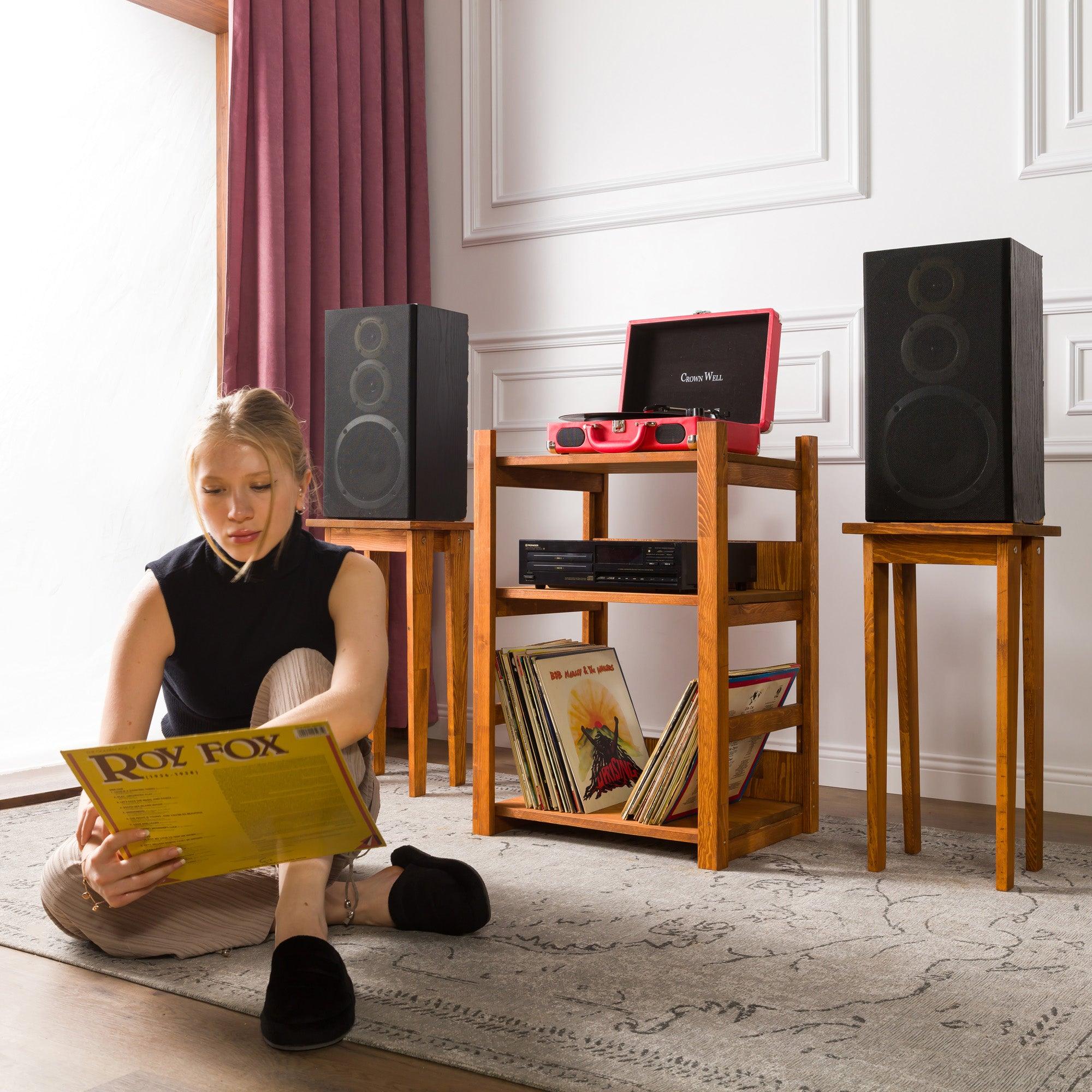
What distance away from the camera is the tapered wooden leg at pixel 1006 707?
71.1 inches

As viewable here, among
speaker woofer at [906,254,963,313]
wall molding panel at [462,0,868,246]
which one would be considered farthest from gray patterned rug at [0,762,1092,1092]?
wall molding panel at [462,0,868,246]

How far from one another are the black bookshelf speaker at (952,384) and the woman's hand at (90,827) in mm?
1254

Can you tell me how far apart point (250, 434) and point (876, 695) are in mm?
1106

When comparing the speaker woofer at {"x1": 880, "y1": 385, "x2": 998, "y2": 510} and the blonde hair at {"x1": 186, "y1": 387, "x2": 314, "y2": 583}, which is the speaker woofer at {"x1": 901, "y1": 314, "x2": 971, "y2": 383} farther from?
the blonde hair at {"x1": 186, "y1": 387, "x2": 314, "y2": 583}

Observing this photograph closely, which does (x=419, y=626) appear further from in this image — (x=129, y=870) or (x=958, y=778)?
(x=129, y=870)

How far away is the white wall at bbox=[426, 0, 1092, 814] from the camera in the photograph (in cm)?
236

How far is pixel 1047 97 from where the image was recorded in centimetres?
235

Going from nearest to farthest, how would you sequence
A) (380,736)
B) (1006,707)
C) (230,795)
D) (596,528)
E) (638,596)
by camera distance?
(230,795)
(1006,707)
(638,596)
(596,528)
(380,736)

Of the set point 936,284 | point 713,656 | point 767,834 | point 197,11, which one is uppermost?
point 197,11

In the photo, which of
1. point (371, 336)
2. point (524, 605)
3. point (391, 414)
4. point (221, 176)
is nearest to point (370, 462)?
point (391, 414)

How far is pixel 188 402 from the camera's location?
287cm

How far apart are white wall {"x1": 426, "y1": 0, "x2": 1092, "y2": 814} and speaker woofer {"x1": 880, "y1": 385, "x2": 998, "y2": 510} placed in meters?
0.62

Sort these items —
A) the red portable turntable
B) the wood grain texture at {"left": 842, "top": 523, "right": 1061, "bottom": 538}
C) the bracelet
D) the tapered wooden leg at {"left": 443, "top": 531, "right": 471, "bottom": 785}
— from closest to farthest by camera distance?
the bracelet
the wood grain texture at {"left": 842, "top": 523, "right": 1061, "bottom": 538}
the red portable turntable
the tapered wooden leg at {"left": 443, "top": 531, "right": 471, "bottom": 785}

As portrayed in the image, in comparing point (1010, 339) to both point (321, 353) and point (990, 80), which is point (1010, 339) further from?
point (321, 353)
